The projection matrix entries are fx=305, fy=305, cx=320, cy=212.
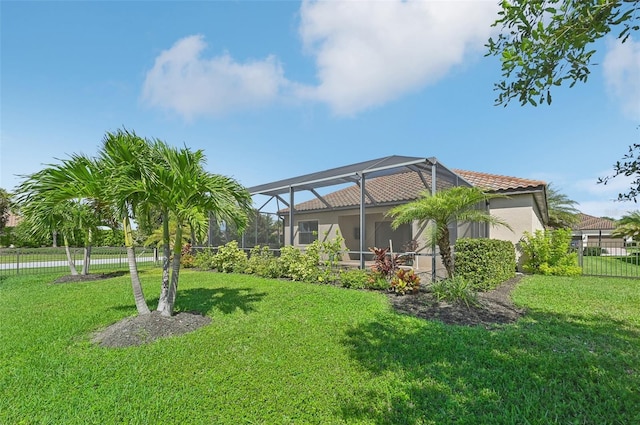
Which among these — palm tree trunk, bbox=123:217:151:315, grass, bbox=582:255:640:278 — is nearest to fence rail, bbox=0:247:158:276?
palm tree trunk, bbox=123:217:151:315

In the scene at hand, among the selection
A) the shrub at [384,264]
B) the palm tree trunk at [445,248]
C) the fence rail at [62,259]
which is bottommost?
the fence rail at [62,259]

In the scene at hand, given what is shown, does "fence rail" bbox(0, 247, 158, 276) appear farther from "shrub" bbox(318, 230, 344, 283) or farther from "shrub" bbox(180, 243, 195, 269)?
"shrub" bbox(318, 230, 344, 283)

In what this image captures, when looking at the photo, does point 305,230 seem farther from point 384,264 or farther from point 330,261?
point 384,264

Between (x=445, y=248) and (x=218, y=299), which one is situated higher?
(x=445, y=248)

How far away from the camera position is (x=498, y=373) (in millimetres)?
3725

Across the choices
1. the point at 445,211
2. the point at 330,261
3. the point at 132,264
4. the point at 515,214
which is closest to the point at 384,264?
the point at 330,261

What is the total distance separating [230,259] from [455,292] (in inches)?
389

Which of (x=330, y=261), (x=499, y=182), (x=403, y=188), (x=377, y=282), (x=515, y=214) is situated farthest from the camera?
(x=403, y=188)

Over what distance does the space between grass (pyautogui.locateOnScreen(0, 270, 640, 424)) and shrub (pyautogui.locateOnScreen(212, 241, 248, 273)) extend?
21.6ft

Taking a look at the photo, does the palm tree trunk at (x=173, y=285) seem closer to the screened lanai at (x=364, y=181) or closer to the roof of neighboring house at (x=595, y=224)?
the screened lanai at (x=364, y=181)

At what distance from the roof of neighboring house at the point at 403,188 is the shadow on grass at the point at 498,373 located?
741cm

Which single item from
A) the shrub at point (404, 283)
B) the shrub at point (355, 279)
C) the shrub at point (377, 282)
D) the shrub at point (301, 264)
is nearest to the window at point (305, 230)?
the shrub at point (301, 264)

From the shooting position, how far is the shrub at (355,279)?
916 centimetres

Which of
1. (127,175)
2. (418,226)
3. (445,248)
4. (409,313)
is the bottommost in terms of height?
(409,313)
